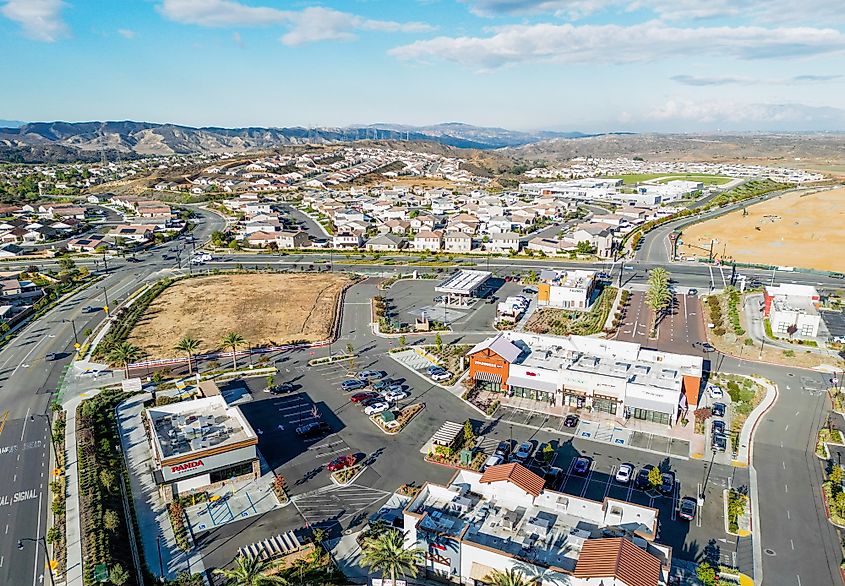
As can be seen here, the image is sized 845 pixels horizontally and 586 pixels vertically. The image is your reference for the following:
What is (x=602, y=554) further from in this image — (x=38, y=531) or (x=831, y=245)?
(x=831, y=245)

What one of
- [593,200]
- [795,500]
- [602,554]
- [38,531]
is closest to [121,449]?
[38,531]

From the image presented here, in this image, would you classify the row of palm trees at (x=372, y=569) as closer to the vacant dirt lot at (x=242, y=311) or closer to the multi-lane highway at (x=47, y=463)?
the multi-lane highway at (x=47, y=463)

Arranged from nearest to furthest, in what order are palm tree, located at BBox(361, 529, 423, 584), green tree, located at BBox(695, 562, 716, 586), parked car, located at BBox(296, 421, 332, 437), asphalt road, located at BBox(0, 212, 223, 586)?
palm tree, located at BBox(361, 529, 423, 584) → green tree, located at BBox(695, 562, 716, 586) → asphalt road, located at BBox(0, 212, 223, 586) → parked car, located at BBox(296, 421, 332, 437)

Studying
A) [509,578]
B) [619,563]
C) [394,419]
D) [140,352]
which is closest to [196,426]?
[394,419]

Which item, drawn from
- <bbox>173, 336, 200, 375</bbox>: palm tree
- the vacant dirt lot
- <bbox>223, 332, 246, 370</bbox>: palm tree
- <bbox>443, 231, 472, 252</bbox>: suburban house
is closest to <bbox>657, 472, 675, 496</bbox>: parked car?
the vacant dirt lot

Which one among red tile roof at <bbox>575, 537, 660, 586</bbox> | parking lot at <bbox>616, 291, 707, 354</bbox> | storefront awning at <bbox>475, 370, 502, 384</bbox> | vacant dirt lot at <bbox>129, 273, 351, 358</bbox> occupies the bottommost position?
vacant dirt lot at <bbox>129, 273, 351, 358</bbox>

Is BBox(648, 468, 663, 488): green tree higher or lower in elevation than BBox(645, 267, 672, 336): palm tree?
lower

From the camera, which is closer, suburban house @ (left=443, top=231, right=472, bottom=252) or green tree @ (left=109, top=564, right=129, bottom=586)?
green tree @ (left=109, top=564, right=129, bottom=586)

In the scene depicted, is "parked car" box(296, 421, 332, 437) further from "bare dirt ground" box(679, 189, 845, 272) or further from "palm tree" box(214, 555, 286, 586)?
"bare dirt ground" box(679, 189, 845, 272)
